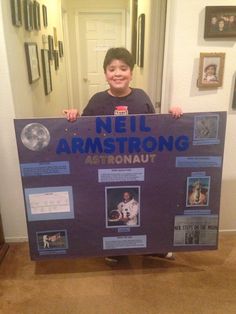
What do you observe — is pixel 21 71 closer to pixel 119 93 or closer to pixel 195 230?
pixel 119 93

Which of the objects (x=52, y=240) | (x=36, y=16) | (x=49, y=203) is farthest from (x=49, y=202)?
(x=36, y=16)

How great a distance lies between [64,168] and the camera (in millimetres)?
1518

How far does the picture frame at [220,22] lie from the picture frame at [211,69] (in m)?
0.11

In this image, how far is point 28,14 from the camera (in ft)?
7.41

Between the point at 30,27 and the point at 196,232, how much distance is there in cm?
205

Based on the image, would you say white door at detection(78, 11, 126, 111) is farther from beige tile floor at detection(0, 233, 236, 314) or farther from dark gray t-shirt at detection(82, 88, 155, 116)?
beige tile floor at detection(0, 233, 236, 314)

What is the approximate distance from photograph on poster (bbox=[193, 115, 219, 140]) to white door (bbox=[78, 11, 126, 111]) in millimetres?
4149

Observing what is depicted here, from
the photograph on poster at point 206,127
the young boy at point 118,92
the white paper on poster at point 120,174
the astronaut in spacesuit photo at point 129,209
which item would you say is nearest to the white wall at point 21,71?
the young boy at point 118,92

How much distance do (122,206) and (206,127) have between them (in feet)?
2.12

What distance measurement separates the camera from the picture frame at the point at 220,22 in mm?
1604

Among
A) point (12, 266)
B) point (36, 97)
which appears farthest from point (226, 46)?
point (12, 266)

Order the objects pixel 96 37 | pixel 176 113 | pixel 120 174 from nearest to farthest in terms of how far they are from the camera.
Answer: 1. pixel 176 113
2. pixel 120 174
3. pixel 96 37

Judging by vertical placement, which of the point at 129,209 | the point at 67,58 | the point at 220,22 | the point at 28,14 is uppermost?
the point at 28,14

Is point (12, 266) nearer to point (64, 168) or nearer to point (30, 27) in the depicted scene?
point (64, 168)
